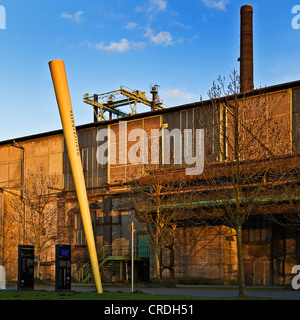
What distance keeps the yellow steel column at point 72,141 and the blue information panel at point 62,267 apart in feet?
6.98

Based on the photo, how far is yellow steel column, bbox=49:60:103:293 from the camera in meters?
24.2

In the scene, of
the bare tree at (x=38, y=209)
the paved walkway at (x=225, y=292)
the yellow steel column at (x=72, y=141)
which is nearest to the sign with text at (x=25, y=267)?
the paved walkway at (x=225, y=292)

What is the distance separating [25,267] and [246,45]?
2874 centimetres

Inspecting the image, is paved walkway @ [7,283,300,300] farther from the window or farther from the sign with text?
the window

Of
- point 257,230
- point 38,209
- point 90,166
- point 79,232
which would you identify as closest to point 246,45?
point 90,166

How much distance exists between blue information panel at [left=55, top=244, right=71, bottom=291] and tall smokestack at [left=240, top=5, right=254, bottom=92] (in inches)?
982

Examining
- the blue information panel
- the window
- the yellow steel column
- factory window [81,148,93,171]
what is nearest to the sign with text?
the blue information panel

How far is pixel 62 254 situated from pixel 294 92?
63.8ft

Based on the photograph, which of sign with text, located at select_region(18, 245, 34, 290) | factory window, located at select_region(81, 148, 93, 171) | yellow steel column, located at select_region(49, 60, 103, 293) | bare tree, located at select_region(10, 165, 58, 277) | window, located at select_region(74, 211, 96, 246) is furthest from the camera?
bare tree, located at select_region(10, 165, 58, 277)

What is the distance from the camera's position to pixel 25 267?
26.8 meters

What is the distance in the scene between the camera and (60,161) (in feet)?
163

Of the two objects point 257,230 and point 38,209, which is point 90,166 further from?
point 257,230

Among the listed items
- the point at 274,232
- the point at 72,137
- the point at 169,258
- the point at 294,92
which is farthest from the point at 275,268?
the point at 72,137

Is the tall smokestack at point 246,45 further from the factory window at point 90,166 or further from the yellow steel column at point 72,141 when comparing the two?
the yellow steel column at point 72,141
